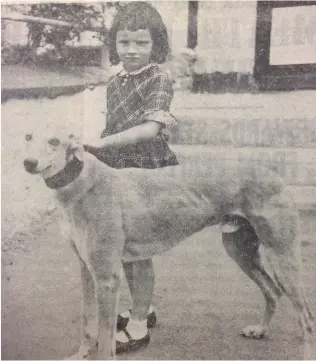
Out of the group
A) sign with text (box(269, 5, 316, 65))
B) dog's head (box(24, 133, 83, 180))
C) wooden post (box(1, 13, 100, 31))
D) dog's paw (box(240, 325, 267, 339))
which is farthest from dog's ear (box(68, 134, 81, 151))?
dog's paw (box(240, 325, 267, 339))

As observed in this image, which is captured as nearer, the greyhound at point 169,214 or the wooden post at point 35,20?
the greyhound at point 169,214

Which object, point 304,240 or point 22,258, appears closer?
point 304,240

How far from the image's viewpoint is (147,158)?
143 cm

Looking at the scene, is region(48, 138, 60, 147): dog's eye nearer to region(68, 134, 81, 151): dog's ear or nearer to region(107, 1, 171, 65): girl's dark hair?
region(68, 134, 81, 151): dog's ear

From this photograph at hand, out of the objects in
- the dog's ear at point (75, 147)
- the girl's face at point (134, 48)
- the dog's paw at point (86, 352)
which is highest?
the girl's face at point (134, 48)

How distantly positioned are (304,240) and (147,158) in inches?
18.8

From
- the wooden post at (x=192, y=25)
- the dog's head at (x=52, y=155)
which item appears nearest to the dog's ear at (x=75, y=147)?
the dog's head at (x=52, y=155)

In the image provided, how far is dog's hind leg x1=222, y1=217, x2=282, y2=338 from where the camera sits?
1418mm

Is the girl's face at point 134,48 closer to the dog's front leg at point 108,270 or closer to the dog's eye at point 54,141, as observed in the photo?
the dog's eye at point 54,141

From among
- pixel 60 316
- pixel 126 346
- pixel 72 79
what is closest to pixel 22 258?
pixel 60 316

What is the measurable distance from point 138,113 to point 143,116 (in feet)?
0.05

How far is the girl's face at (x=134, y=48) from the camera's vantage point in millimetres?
1440

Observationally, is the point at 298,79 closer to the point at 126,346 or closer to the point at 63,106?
the point at 63,106

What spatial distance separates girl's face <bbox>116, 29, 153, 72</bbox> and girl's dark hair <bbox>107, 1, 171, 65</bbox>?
0.04ft
